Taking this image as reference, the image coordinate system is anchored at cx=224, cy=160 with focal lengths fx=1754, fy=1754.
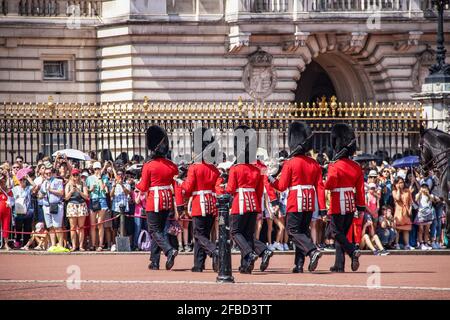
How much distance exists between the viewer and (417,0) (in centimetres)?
4191

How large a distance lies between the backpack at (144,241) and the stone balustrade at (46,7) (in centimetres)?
1375

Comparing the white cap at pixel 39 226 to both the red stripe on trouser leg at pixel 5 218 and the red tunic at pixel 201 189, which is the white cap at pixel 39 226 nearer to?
the red stripe on trouser leg at pixel 5 218

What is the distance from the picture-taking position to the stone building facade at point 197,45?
1614 inches

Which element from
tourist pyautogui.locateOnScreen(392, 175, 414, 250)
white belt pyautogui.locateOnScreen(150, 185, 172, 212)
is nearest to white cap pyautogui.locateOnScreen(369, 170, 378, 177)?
tourist pyautogui.locateOnScreen(392, 175, 414, 250)

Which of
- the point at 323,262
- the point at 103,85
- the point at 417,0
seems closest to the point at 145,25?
the point at 103,85

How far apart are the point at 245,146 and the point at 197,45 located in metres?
18.3

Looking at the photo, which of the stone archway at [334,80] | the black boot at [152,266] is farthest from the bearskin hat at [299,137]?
the stone archway at [334,80]

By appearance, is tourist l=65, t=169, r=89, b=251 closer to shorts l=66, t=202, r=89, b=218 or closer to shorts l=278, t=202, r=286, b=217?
shorts l=66, t=202, r=89, b=218

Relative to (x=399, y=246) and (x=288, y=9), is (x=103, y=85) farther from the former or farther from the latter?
(x=399, y=246)

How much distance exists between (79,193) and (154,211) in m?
4.99

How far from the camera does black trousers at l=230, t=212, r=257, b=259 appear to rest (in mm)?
23047

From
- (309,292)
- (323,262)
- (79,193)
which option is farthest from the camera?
(79,193)

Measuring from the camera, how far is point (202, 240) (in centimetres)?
2314

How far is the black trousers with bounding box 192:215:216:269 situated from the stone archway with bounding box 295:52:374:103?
66.8 ft
